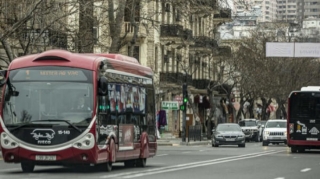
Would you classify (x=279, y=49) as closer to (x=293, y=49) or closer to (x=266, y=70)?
(x=293, y=49)

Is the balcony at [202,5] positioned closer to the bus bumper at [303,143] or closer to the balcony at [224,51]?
the bus bumper at [303,143]

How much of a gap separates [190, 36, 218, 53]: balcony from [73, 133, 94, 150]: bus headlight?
55147 mm

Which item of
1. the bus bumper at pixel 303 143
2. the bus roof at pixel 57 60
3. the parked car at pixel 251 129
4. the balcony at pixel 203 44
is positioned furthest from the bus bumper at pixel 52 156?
the balcony at pixel 203 44

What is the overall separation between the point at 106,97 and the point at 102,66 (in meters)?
0.76

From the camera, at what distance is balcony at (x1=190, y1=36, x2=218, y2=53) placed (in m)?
79.1

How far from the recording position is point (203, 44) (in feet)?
267

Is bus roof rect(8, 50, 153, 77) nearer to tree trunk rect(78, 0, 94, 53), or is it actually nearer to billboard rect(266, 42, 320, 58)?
tree trunk rect(78, 0, 94, 53)

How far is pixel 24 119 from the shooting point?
23.7 m

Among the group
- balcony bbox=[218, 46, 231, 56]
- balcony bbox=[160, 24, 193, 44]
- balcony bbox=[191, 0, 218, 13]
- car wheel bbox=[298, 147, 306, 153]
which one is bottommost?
car wheel bbox=[298, 147, 306, 153]

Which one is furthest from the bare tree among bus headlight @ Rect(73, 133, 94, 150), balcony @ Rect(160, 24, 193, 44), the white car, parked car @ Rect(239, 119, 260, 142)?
bus headlight @ Rect(73, 133, 94, 150)

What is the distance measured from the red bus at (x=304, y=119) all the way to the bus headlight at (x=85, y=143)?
75.2ft

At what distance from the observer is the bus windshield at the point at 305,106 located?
4553cm

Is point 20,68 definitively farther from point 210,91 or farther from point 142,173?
point 210,91

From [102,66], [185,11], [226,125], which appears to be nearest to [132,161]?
[102,66]
